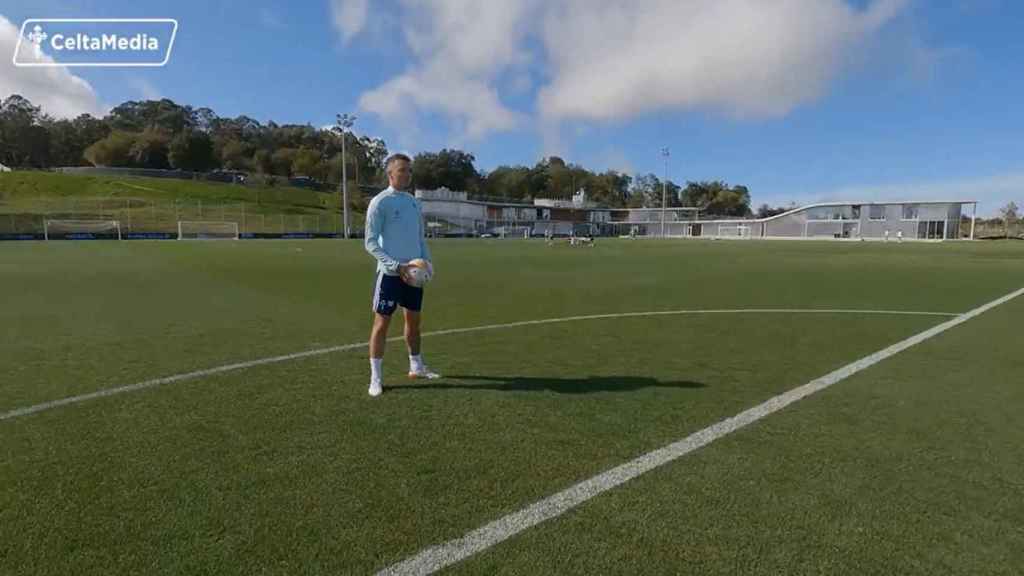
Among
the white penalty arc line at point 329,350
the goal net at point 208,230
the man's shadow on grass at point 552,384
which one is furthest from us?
the goal net at point 208,230

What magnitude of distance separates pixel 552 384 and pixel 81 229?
2653 inches

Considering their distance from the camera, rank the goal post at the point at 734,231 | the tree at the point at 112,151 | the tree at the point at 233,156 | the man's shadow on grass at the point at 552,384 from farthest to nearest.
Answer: the tree at the point at 233,156 < the tree at the point at 112,151 < the goal post at the point at 734,231 < the man's shadow on grass at the point at 552,384

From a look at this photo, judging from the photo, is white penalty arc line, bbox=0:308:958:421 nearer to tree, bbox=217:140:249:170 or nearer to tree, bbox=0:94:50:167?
tree, bbox=217:140:249:170

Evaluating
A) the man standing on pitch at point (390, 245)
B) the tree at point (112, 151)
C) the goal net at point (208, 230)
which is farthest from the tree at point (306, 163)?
the man standing on pitch at point (390, 245)

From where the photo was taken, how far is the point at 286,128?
134125 millimetres

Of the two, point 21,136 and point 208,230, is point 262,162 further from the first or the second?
point 208,230

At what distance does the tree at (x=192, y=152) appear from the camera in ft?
349

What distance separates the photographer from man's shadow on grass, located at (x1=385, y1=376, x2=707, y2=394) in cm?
485

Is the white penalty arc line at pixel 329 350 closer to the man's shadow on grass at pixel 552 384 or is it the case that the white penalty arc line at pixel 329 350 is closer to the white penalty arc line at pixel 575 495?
the man's shadow on grass at pixel 552 384

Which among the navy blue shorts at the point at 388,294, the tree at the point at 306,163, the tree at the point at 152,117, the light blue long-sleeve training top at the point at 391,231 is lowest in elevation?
the navy blue shorts at the point at 388,294

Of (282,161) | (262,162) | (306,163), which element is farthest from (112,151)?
(306,163)

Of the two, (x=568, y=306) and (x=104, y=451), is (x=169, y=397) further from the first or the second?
(x=568, y=306)

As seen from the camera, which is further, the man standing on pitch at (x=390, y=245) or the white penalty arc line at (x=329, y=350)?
the man standing on pitch at (x=390, y=245)

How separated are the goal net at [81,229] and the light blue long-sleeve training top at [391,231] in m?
59.8
